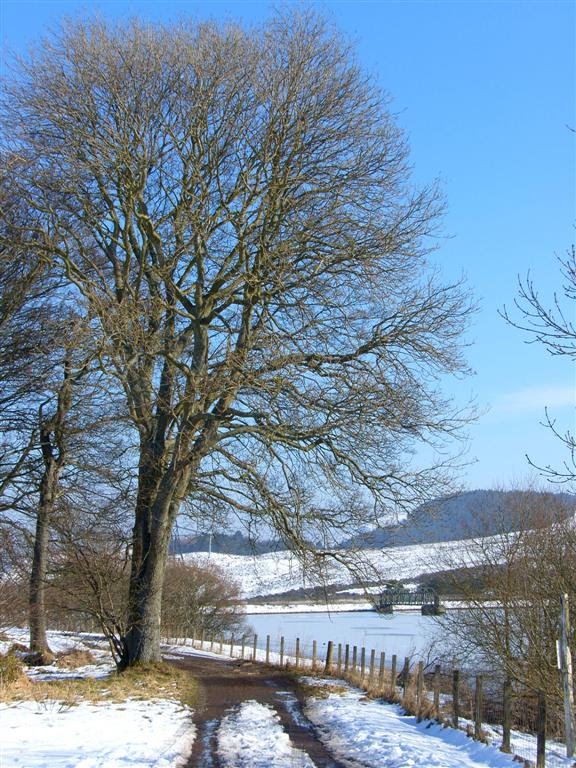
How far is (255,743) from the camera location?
10.6m

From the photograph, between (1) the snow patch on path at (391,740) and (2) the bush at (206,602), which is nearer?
(1) the snow patch on path at (391,740)

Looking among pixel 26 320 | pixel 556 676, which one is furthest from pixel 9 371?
pixel 556 676

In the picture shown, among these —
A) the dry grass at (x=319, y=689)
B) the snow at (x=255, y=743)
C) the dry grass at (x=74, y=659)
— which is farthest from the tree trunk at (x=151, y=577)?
the snow at (x=255, y=743)

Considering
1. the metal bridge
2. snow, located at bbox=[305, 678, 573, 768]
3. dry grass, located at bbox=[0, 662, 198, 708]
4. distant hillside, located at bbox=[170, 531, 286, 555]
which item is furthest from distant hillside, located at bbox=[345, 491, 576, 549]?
dry grass, located at bbox=[0, 662, 198, 708]

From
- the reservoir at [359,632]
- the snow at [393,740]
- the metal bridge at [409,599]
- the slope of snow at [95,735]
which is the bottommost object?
the reservoir at [359,632]

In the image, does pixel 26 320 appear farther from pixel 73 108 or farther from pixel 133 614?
pixel 133 614

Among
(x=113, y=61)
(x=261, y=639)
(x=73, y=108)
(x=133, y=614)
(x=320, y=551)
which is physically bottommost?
(x=261, y=639)

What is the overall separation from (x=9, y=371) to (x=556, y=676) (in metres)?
14.7

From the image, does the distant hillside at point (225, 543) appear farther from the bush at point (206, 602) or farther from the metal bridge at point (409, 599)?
the bush at point (206, 602)

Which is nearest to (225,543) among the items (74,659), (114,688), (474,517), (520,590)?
(114,688)

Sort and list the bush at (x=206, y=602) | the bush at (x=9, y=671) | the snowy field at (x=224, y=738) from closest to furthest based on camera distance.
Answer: the snowy field at (x=224, y=738), the bush at (x=9, y=671), the bush at (x=206, y=602)

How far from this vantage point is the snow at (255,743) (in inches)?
371

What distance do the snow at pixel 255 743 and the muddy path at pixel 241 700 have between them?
13cm

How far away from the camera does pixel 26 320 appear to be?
2002 cm
